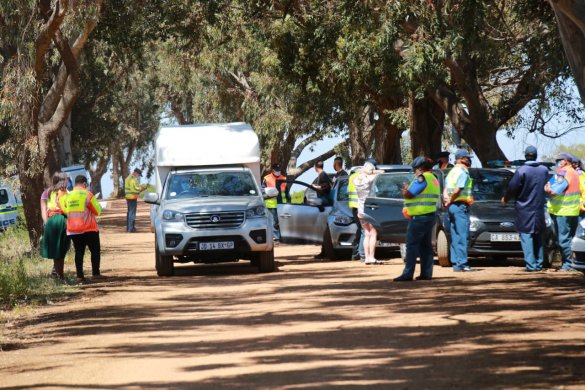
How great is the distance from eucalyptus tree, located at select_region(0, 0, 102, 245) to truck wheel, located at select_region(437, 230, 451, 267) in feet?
28.6

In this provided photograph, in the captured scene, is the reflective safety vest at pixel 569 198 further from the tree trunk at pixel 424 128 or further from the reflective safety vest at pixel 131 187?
the reflective safety vest at pixel 131 187

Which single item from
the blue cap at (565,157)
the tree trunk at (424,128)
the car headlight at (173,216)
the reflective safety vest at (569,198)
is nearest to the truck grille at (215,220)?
the car headlight at (173,216)

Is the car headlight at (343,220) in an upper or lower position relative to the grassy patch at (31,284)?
upper

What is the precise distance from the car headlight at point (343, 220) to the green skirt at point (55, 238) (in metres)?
5.72

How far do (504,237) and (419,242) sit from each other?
9.47ft

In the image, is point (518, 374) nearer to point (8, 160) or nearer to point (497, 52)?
point (497, 52)

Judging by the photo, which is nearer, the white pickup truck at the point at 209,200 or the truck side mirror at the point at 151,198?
the white pickup truck at the point at 209,200

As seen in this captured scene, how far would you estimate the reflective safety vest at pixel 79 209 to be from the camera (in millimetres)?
19734

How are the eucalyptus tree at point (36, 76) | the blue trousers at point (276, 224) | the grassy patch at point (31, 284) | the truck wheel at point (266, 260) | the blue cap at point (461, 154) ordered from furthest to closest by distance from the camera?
1. the blue trousers at point (276, 224)
2. the eucalyptus tree at point (36, 76)
3. the truck wheel at point (266, 260)
4. the blue cap at point (461, 154)
5. the grassy patch at point (31, 284)

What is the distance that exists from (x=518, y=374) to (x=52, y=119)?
19314mm

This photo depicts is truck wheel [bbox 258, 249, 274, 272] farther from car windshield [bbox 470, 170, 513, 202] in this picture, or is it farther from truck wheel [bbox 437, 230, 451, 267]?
car windshield [bbox 470, 170, 513, 202]

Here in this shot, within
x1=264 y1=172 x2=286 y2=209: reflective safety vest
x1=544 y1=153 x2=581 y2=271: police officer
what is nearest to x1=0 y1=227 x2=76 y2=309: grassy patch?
x1=264 y1=172 x2=286 y2=209: reflective safety vest

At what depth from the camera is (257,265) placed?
69.4 feet

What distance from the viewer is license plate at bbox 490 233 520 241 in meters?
20.4
